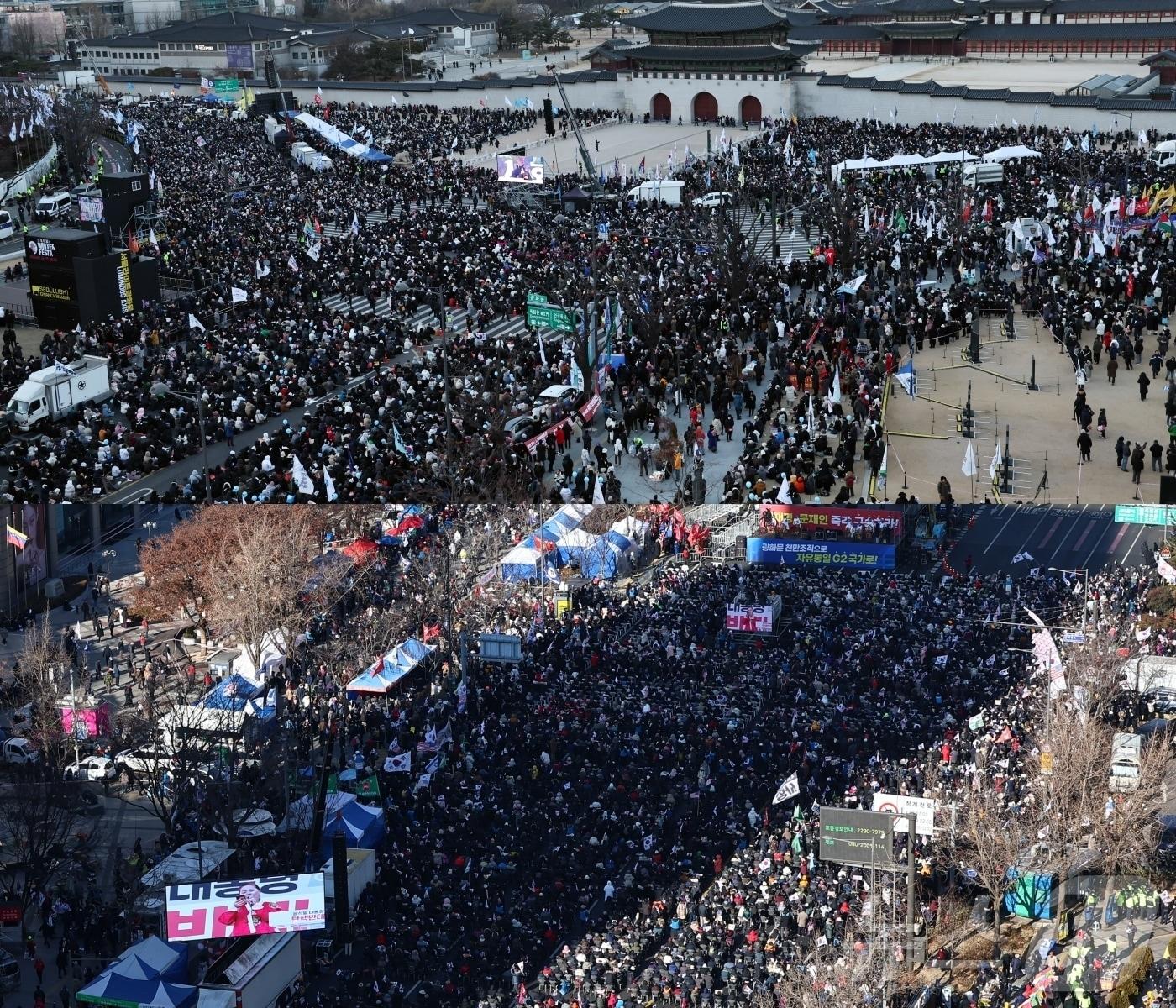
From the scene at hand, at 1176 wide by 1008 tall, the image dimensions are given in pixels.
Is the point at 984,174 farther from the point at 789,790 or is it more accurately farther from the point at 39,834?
the point at 39,834

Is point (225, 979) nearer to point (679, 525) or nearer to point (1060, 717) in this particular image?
point (1060, 717)

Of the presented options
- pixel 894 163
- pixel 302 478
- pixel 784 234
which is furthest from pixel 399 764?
pixel 894 163

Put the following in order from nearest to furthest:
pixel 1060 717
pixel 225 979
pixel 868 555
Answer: pixel 225 979, pixel 1060 717, pixel 868 555

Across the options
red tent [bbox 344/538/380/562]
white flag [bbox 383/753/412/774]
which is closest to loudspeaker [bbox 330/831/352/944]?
white flag [bbox 383/753/412/774]

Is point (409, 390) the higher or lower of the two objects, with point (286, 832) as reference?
higher

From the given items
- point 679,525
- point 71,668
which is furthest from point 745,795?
point 71,668

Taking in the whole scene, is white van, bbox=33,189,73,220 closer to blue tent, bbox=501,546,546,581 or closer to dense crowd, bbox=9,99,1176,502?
dense crowd, bbox=9,99,1176,502
